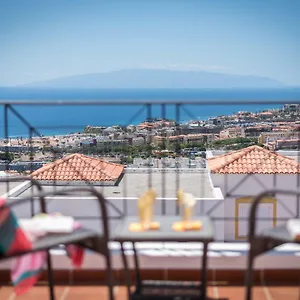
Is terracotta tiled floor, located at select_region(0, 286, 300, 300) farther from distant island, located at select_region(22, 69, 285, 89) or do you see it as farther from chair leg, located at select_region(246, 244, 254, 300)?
distant island, located at select_region(22, 69, 285, 89)

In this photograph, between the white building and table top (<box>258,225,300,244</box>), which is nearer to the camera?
table top (<box>258,225,300,244</box>)

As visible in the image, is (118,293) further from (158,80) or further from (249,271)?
(158,80)

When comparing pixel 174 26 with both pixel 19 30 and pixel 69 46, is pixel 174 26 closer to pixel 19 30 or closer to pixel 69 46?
pixel 69 46

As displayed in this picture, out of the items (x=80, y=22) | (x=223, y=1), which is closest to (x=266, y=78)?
(x=223, y=1)

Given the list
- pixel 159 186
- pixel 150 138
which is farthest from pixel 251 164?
pixel 150 138

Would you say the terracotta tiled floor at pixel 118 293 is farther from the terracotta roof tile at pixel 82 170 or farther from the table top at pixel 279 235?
the terracotta roof tile at pixel 82 170

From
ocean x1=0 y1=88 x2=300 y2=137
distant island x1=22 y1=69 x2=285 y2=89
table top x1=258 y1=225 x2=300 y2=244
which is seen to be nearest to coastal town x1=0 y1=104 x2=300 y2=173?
table top x1=258 y1=225 x2=300 y2=244
